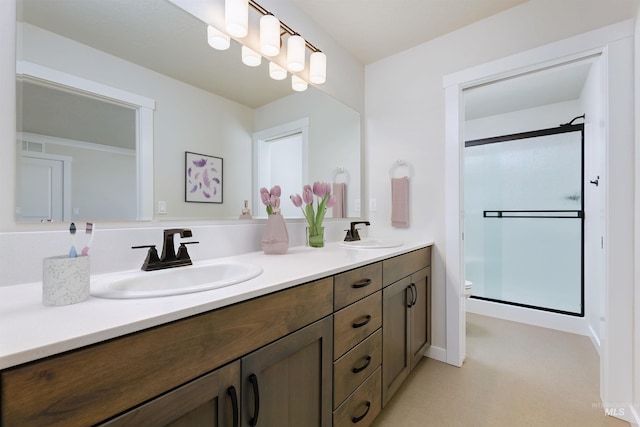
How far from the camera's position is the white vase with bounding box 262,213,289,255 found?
1.42 meters

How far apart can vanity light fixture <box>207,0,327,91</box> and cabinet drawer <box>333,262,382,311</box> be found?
1.22 meters

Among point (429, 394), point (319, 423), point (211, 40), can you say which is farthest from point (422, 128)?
point (319, 423)

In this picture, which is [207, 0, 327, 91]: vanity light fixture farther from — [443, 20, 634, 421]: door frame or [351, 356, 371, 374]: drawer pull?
[351, 356, 371, 374]: drawer pull

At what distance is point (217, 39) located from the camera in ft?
4.42

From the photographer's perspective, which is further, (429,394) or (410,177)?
(410,177)

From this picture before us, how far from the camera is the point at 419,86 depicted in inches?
83.9

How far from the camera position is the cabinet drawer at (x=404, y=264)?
4.74 ft

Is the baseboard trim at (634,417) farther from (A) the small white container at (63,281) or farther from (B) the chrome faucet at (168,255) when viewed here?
(A) the small white container at (63,281)

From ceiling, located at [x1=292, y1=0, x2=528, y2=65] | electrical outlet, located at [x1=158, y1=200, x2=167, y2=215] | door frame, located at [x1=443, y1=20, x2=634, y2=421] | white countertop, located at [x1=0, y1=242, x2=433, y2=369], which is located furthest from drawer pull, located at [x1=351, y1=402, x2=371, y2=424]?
ceiling, located at [x1=292, y1=0, x2=528, y2=65]

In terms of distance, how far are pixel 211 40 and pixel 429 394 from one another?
2.22m

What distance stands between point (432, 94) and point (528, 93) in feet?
4.56

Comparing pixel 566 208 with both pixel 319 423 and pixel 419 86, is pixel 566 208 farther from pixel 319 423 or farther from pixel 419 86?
pixel 319 423

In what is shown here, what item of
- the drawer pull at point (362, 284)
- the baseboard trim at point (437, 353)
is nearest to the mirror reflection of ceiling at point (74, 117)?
the drawer pull at point (362, 284)

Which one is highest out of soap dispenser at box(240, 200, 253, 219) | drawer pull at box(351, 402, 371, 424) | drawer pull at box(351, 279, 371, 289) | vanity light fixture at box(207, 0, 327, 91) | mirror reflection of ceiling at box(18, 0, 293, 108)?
vanity light fixture at box(207, 0, 327, 91)
